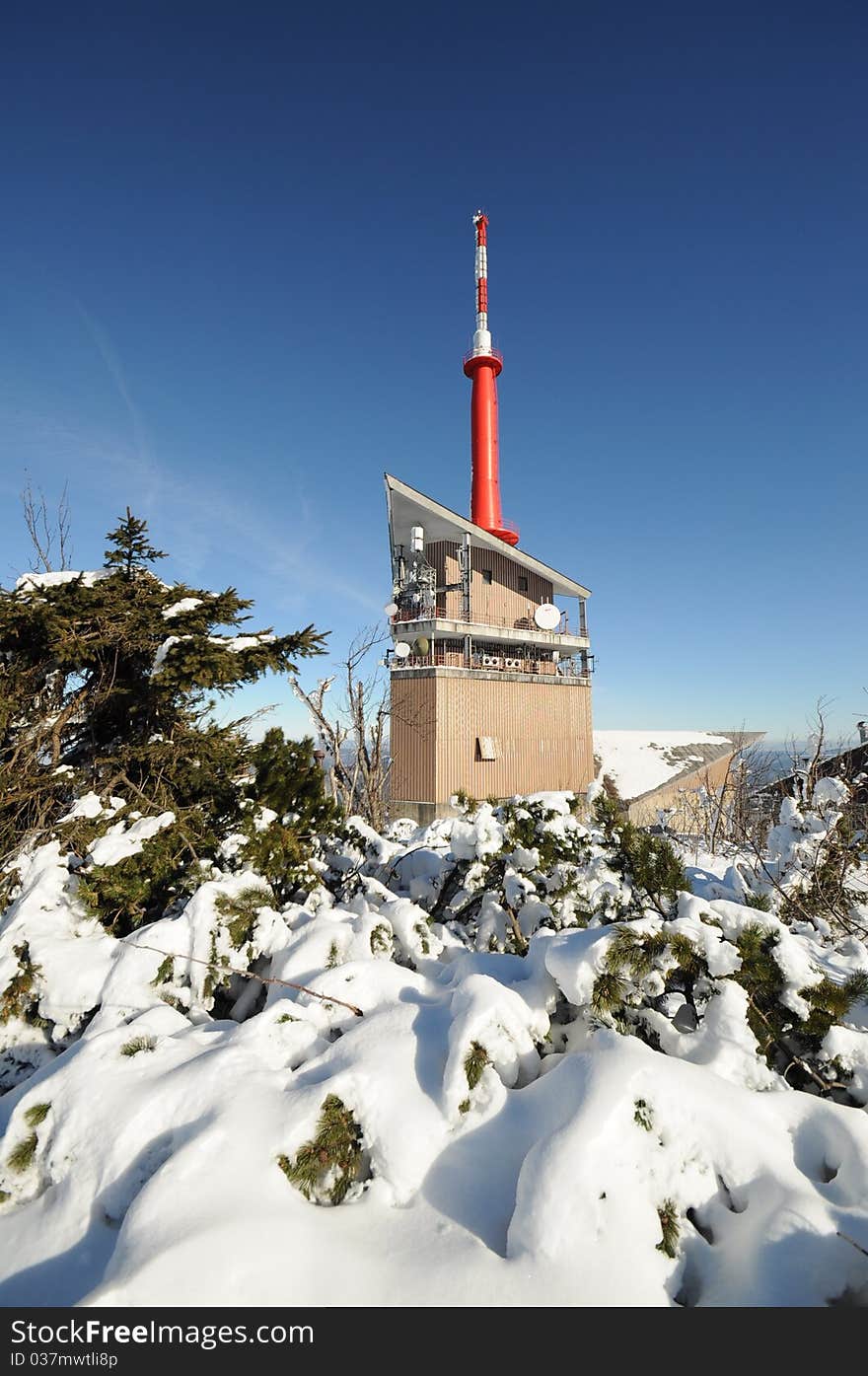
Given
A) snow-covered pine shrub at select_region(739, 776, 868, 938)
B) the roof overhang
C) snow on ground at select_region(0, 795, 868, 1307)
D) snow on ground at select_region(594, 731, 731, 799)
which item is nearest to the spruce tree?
snow on ground at select_region(0, 795, 868, 1307)

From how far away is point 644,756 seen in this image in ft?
85.6

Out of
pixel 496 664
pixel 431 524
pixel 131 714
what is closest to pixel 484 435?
pixel 431 524

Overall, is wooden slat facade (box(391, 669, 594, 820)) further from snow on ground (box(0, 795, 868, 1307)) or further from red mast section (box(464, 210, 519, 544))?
snow on ground (box(0, 795, 868, 1307))

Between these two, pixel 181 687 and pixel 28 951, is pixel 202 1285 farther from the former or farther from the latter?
pixel 181 687

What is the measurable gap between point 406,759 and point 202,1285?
16266 millimetres

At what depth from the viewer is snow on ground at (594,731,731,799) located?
2286 cm

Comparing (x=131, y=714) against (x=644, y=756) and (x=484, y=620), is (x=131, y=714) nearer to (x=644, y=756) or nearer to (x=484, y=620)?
(x=484, y=620)

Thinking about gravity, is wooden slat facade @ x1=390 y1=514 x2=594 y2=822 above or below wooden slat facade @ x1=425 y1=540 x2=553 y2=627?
below

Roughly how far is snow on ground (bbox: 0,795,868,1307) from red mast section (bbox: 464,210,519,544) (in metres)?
21.5

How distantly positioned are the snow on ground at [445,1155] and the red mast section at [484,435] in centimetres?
2151

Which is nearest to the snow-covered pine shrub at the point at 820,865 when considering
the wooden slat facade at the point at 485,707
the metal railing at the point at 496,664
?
the wooden slat facade at the point at 485,707

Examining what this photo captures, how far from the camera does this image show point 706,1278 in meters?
1.64

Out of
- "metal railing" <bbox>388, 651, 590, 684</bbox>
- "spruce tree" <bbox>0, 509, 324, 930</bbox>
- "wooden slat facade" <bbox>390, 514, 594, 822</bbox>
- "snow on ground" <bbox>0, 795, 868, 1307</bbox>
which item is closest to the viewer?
"snow on ground" <bbox>0, 795, 868, 1307</bbox>
